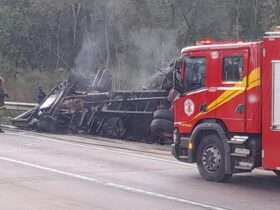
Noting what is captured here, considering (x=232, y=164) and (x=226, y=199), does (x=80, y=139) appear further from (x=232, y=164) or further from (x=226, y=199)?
(x=226, y=199)

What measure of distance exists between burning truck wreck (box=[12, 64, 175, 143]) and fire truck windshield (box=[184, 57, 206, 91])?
20.1 feet

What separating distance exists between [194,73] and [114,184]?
2.78 meters

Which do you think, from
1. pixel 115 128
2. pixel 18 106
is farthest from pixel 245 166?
pixel 18 106

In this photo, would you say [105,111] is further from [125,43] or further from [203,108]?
[125,43]

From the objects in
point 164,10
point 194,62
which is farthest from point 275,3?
point 194,62

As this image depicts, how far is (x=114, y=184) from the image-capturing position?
12.6 meters

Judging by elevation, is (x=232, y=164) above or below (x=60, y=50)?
below

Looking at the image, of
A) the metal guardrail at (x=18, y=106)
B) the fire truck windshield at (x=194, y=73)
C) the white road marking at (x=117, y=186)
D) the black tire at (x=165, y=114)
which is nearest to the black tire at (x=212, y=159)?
the fire truck windshield at (x=194, y=73)

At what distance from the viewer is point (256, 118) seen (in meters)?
12.7

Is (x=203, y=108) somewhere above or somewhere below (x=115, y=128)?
above

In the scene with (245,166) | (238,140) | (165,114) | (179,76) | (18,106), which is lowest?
(245,166)

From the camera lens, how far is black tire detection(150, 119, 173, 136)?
20.4 m

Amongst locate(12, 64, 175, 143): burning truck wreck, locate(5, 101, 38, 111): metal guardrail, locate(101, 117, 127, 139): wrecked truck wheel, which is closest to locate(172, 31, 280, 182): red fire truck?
locate(12, 64, 175, 143): burning truck wreck

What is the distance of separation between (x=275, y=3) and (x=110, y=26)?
9.10 m
